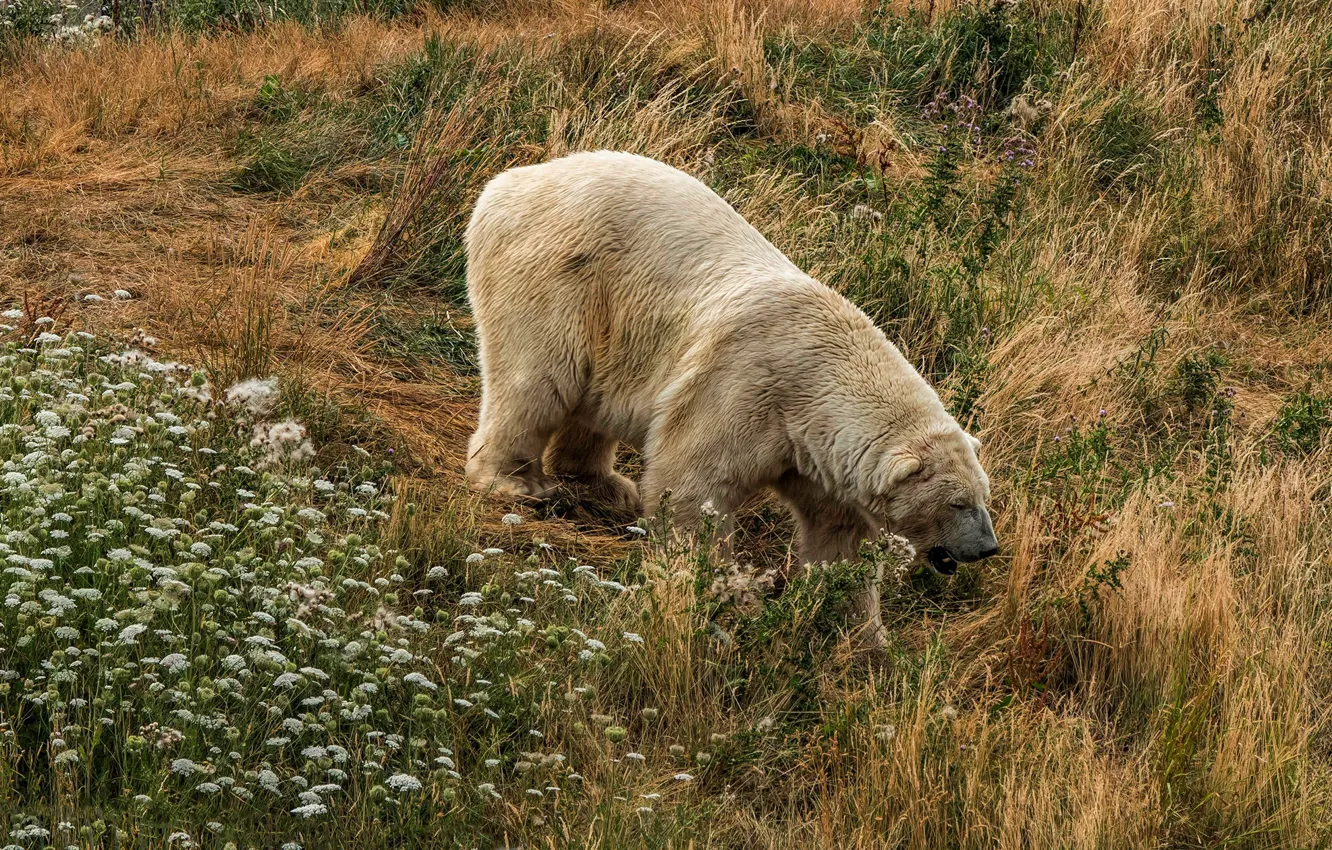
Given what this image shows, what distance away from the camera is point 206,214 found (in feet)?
28.3

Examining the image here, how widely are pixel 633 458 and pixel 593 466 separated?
0.54 metres

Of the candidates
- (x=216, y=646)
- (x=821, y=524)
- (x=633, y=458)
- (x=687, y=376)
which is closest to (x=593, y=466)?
(x=633, y=458)

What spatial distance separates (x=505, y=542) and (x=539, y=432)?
582 millimetres

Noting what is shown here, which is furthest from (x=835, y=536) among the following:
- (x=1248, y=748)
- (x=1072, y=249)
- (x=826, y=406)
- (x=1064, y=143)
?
(x=1064, y=143)

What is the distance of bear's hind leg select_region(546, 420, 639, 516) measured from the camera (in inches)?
265

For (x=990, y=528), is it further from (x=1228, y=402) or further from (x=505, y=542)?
(x=1228, y=402)

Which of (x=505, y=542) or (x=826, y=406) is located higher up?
(x=826, y=406)

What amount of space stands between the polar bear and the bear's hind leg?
0.01 meters

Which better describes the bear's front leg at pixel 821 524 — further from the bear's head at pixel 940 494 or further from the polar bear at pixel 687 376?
the bear's head at pixel 940 494

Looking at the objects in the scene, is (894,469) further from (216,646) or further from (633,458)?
(216,646)

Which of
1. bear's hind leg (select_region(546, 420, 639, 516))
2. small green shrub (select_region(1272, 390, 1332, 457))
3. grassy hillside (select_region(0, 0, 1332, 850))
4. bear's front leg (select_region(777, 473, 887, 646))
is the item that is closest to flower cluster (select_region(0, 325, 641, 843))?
grassy hillside (select_region(0, 0, 1332, 850))

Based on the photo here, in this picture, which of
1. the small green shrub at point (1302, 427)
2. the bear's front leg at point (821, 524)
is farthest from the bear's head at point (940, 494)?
the small green shrub at point (1302, 427)

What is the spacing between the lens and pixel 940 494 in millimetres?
5414

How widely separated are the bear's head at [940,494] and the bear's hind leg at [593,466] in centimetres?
164
